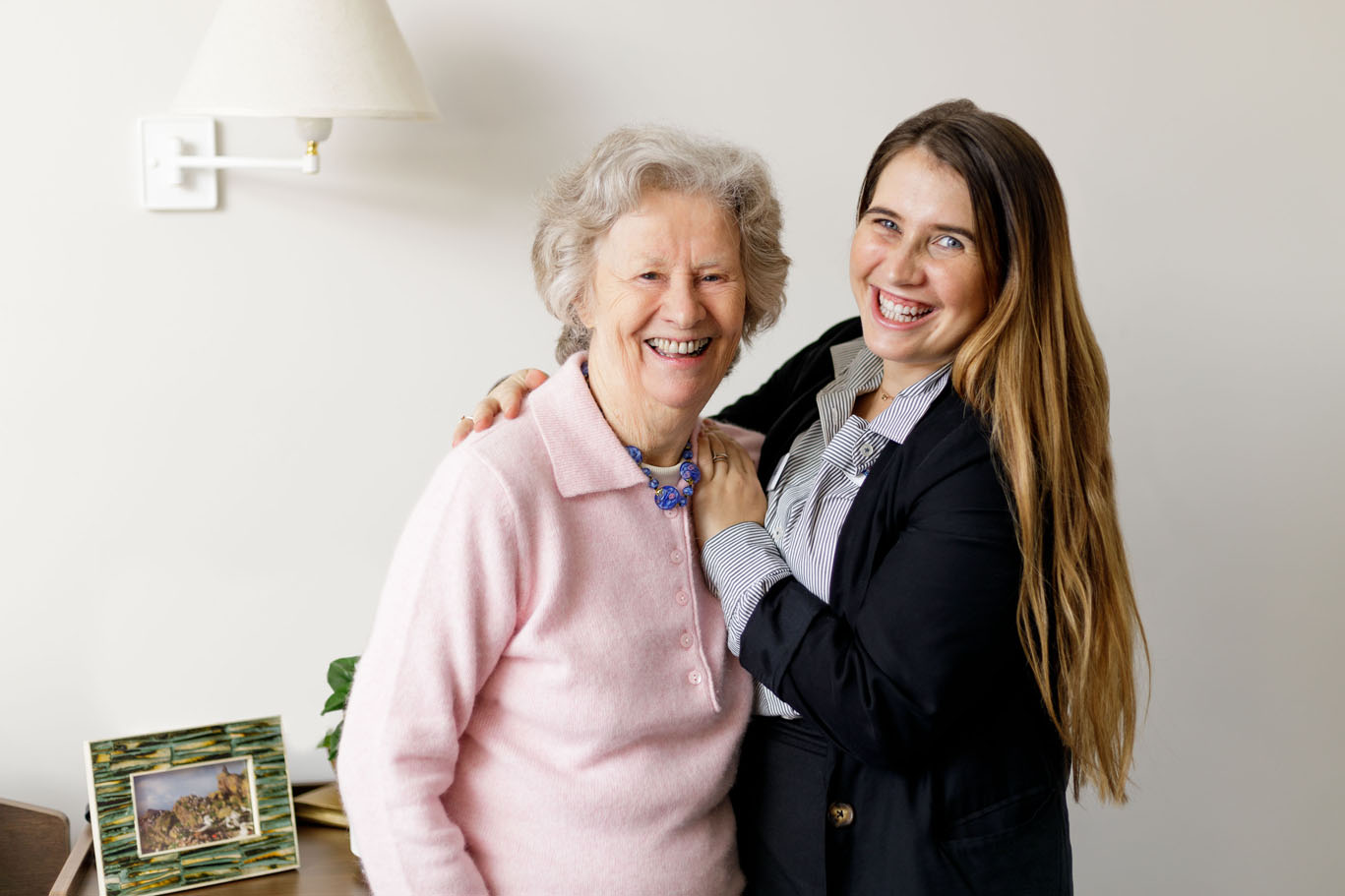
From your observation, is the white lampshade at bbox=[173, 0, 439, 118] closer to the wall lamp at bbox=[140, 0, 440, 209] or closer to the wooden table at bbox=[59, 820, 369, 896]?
the wall lamp at bbox=[140, 0, 440, 209]

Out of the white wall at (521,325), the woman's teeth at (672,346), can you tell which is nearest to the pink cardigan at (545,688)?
the woman's teeth at (672,346)

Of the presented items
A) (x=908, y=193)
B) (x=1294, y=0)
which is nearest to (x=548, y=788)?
(x=908, y=193)

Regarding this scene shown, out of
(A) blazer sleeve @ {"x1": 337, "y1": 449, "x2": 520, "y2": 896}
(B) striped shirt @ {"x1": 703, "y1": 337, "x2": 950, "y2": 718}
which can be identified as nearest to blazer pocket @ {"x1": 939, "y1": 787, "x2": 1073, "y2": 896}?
(B) striped shirt @ {"x1": 703, "y1": 337, "x2": 950, "y2": 718}

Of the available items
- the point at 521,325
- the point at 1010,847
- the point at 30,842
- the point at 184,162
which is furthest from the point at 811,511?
the point at 30,842

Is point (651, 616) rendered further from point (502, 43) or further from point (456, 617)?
point (502, 43)

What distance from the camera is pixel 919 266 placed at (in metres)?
1.40

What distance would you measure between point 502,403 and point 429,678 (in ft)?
1.14

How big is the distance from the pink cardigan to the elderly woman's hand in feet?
Result: 0.10

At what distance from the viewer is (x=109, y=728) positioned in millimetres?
2008

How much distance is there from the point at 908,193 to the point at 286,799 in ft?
4.08

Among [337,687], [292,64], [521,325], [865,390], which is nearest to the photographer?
[865,390]

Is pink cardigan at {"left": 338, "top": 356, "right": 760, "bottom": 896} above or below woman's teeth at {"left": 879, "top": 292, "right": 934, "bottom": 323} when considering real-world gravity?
below

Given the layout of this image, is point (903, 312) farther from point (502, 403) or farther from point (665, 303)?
point (502, 403)

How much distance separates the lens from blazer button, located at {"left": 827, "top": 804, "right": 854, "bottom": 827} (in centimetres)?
141
